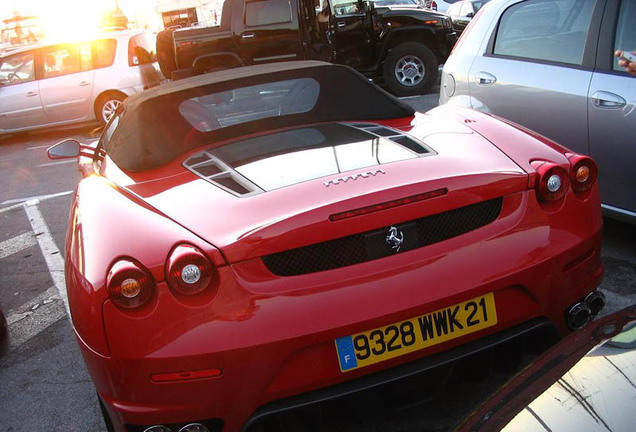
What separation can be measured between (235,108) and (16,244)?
10.6 feet

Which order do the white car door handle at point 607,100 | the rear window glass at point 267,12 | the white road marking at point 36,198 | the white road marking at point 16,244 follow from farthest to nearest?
1. the rear window glass at point 267,12
2. the white road marking at point 36,198
3. the white road marking at point 16,244
4. the white car door handle at point 607,100

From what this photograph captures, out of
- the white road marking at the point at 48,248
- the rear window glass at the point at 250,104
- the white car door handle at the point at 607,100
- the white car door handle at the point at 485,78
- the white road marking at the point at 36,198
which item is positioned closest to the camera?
the rear window glass at the point at 250,104

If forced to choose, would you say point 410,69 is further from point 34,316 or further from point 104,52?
point 34,316

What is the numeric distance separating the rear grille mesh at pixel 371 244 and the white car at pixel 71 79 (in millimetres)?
10114

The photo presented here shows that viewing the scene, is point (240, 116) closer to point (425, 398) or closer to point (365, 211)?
point (365, 211)

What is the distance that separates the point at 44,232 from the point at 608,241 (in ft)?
14.9

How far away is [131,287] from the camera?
82.0 inches

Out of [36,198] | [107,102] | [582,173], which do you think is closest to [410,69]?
[107,102]

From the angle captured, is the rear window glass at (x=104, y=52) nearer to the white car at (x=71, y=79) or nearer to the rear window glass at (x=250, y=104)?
the white car at (x=71, y=79)

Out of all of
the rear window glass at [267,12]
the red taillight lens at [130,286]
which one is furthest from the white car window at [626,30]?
the rear window glass at [267,12]

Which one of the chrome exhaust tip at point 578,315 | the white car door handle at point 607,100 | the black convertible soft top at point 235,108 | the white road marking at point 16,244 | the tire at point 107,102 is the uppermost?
the black convertible soft top at point 235,108

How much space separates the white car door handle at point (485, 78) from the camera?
4.51m

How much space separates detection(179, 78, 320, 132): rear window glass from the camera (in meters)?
3.30

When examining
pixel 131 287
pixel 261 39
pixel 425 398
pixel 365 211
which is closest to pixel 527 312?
pixel 425 398
